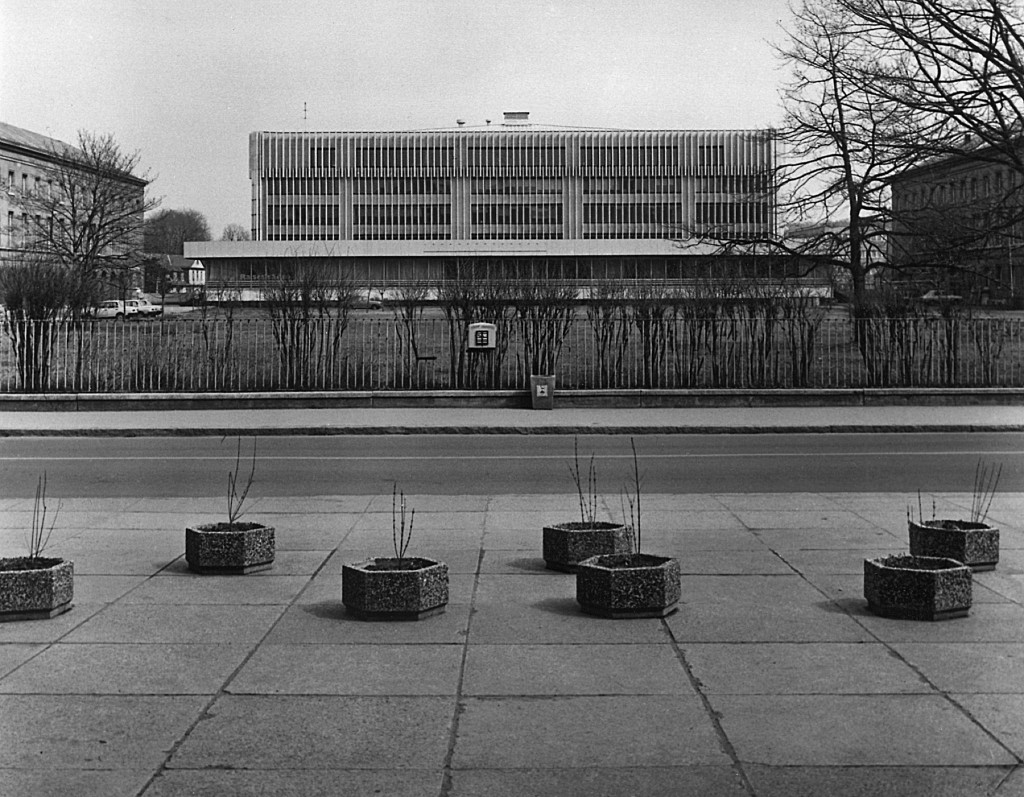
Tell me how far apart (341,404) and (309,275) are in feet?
14.9

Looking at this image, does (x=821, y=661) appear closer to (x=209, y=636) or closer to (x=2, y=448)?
(x=209, y=636)

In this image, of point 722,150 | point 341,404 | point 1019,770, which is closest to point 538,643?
point 1019,770

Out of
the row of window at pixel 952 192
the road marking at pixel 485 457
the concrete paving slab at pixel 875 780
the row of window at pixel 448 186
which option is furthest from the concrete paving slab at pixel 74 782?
the row of window at pixel 448 186

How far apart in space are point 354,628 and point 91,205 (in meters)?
54.9

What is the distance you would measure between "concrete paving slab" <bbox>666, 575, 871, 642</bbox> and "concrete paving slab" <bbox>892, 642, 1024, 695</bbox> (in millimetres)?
402

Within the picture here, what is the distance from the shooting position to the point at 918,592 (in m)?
7.51

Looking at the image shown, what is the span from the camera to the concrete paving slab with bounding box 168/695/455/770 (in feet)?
16.5

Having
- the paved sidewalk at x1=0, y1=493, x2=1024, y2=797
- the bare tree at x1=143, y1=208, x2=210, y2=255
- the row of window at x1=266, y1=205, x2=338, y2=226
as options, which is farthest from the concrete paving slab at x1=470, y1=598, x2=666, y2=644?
the row of window at x1=266, y1=205, x2=338, y2=226

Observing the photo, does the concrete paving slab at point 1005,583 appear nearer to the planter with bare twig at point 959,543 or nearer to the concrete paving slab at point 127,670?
the planter with bare twig at point 959,543

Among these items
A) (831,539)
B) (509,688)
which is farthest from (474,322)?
(509,688)

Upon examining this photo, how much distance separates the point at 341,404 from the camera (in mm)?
26281

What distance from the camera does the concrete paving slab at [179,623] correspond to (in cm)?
709

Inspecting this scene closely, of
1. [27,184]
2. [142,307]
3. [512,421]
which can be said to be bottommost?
[512,421]

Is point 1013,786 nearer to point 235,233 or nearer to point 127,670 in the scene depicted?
point 127,670
